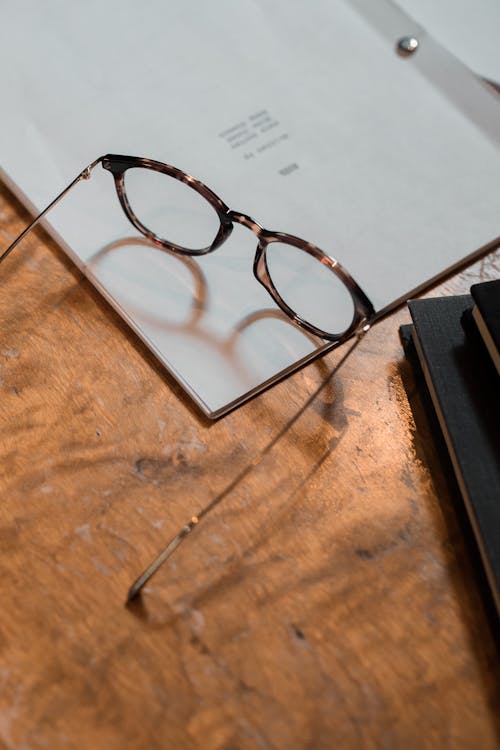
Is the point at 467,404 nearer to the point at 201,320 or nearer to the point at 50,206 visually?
the point at 201,320

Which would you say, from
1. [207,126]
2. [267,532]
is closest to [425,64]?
[207,126]

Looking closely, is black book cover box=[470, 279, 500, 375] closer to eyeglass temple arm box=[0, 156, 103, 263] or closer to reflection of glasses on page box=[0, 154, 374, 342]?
reflection of glasses on page box=[0, 154, 374, 342]

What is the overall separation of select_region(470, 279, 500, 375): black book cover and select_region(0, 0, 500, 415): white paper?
0.09m

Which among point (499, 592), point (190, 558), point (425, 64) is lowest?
point (499, 592)

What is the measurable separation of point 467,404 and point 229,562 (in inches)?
7.3

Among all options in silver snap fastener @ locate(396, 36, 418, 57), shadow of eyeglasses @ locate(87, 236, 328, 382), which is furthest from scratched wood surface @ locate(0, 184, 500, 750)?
silver snap fastener @ locate(396, 36, 418, 57)

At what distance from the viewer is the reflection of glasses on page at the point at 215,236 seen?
53cm

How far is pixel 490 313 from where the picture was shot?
1.48ft

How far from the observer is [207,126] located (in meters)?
0.62

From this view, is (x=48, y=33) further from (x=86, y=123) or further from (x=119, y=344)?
(x=119, y=344)

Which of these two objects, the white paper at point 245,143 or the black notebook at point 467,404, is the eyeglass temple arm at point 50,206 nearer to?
the white paper at point 245,143

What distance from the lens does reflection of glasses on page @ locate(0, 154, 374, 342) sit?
20.7 inches

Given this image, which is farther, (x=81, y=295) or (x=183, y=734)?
(x=81, y=295)

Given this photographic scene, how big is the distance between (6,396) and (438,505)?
0.31 metres
